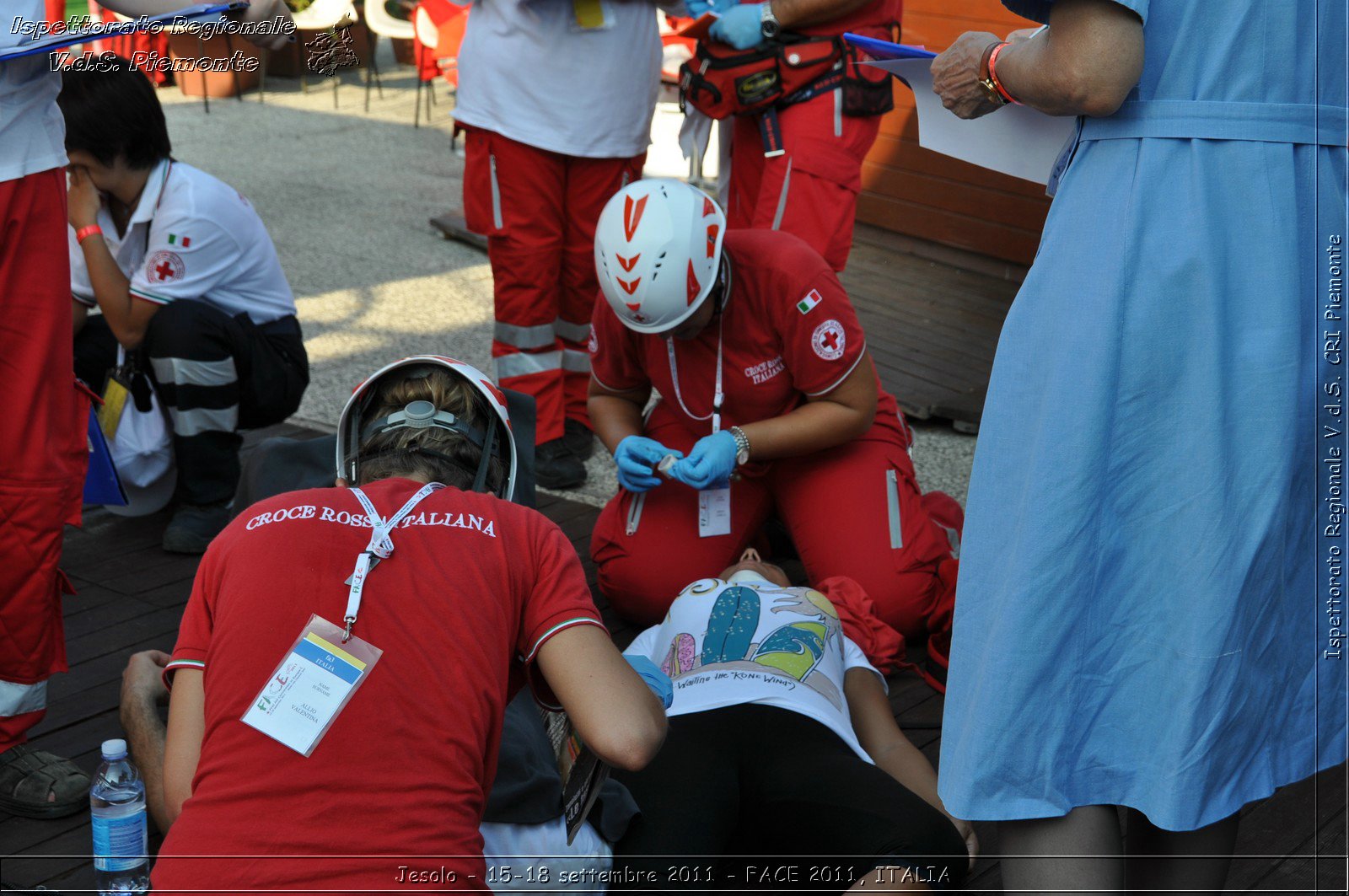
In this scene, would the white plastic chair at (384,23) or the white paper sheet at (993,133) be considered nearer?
the white paper sheet at (993,133)

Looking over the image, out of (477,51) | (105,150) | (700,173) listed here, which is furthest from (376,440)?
(700,173)

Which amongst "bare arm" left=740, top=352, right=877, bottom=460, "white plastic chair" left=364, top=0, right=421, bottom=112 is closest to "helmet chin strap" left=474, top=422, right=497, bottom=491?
A: "bare arm" left=740, top=352, right=877, bottom=460

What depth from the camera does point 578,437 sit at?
430 cm

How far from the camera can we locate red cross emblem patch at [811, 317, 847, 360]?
3.10 meters

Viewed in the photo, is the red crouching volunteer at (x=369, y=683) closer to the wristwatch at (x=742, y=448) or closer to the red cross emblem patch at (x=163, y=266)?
the wristwatch at (x=742, y=448)

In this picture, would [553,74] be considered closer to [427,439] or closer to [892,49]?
[892,49]

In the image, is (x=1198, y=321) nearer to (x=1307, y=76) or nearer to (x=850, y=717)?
(x=1307, y=76)

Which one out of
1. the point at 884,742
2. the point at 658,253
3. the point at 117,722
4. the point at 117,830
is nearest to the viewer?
the point at 117,830

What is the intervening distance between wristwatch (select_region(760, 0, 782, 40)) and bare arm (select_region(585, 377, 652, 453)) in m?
1.19

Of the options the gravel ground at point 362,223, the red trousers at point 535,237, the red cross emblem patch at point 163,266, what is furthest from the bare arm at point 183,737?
the gravel ground at point 362,223

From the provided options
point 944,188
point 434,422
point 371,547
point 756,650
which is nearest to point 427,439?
point 434,422

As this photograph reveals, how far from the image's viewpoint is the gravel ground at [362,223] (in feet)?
16.0

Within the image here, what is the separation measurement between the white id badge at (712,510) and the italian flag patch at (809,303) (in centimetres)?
48

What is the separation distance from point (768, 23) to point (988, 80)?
2376mm
